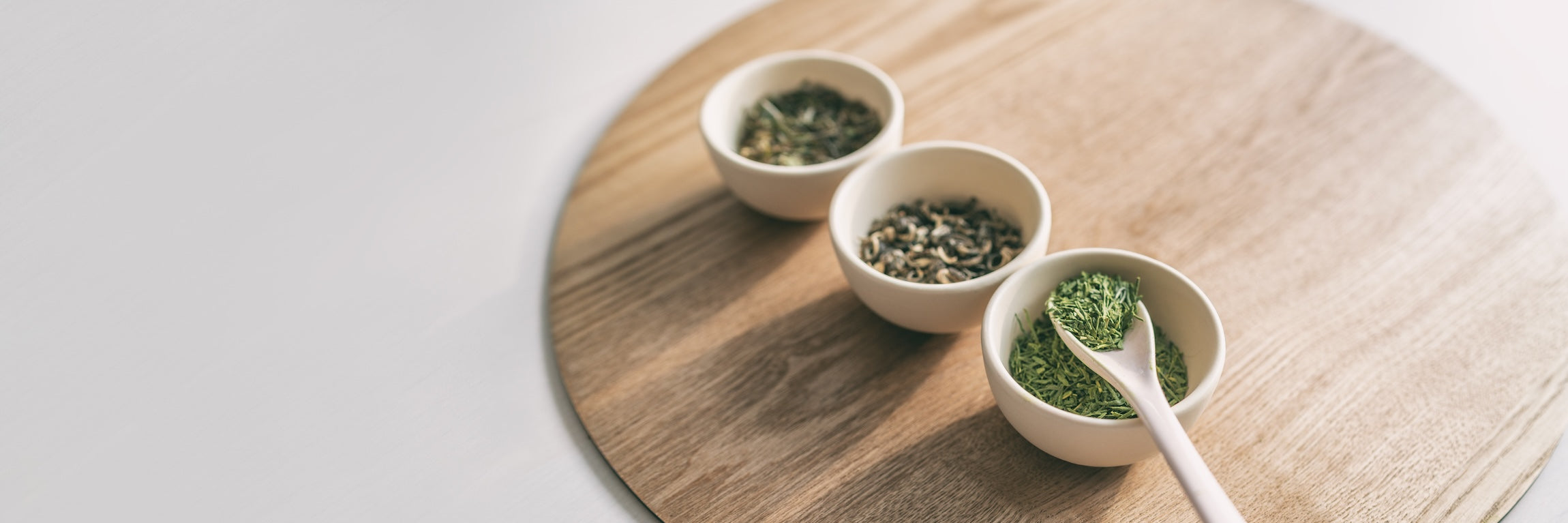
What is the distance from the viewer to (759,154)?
1.69 meters

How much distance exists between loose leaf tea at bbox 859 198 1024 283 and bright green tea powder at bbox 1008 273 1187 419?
13cm

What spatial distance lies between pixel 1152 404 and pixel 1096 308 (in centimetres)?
17

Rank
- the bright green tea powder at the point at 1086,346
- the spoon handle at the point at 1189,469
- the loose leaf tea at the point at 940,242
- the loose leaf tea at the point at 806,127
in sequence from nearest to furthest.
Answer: the spoon handle at the point at 1189,469 < the bright green tea powder at the point at 1086,346 < the loose leaf tea at the point at 940,242 < the loose leaf tea at the point at 806,127

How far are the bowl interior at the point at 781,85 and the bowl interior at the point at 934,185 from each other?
140 mm

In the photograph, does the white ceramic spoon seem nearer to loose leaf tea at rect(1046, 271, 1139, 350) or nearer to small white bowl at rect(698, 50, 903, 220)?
loose leaf tea at rect(1046, 271, 1139, 350)

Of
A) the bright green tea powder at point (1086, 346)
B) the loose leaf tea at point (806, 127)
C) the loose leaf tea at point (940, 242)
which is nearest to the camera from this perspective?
the bright green tea powder at point (1086, 346)

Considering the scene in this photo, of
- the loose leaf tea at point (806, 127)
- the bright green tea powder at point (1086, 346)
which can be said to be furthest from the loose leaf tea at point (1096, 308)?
the loose leaf tea at point (806, 127)

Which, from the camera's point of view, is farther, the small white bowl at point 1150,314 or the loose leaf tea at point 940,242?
the loose leaf tea at point 940,242

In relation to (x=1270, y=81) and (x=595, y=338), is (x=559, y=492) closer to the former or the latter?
(x=595, y=338)

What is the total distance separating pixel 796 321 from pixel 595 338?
313mm

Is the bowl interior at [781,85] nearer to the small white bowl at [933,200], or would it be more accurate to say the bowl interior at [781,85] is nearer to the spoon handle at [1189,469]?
the small white bowl at [933,200]

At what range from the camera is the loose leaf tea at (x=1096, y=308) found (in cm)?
131

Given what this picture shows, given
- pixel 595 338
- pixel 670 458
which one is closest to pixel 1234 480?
pixel 670 458

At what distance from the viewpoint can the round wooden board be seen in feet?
4.48
